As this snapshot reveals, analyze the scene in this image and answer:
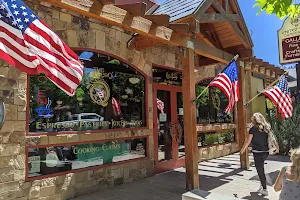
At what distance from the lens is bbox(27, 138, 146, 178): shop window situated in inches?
191

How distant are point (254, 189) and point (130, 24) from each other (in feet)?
13.8

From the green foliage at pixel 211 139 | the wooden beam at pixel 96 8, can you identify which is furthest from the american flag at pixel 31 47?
the green foliage at pixel 211 139


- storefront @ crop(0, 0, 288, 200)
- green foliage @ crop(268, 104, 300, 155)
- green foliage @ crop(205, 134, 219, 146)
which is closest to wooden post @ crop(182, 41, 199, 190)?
storefront @ crop(0, 0, 288, 200)

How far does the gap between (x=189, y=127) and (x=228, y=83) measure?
1.30 metres

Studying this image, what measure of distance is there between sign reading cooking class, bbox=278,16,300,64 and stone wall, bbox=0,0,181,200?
536cm

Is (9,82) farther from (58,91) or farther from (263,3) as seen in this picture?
(263,3)

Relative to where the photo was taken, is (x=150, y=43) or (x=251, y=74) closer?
(x=150, y=43)

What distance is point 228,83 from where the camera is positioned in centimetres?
597

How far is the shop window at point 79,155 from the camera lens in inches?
191

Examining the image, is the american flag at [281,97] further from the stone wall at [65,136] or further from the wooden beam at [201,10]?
the stone wall at [65,136]

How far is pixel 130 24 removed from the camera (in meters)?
4.68

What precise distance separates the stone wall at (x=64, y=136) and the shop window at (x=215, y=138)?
2642 mm

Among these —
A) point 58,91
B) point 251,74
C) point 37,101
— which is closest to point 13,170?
point 37,101

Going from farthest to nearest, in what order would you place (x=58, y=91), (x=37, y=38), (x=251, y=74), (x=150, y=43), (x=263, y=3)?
(x=251, y=74)
(x=150, y=43)
(x=58, y=91)
(x=263, y=3)
(x=37, y=38)
